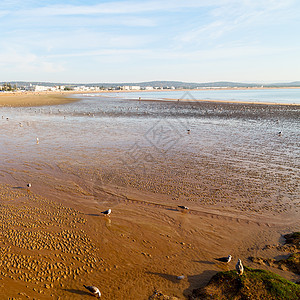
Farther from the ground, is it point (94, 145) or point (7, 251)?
point (94, 145)

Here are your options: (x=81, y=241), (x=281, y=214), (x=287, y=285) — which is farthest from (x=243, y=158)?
(x=81, y=241)

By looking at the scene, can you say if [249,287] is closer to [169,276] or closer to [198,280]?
[198,280]

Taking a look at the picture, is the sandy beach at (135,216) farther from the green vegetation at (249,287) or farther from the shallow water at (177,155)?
the green vegetation at (249,287)

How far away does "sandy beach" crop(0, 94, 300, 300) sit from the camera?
7422 millimetres

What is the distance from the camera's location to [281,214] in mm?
11062

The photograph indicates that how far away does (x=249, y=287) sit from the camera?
6582 millimetres

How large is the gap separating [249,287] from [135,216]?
550 centimetres

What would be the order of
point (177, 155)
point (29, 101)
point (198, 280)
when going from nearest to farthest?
point (198, 280)
point (177, 155)
point (29, 101)

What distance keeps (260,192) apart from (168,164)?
669cm

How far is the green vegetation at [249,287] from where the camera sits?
6.36 metres

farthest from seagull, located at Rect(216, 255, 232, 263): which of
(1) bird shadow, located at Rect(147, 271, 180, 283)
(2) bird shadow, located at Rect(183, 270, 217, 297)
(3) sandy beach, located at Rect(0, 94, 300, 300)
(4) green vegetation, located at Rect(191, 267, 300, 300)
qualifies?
(1) bird shadow, located at Rect(147, 271, 180, 283)

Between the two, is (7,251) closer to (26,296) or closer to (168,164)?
(26,296)

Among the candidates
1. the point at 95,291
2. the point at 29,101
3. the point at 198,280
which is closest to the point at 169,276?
the point at 198,280

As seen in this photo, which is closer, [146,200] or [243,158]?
[146,200]
